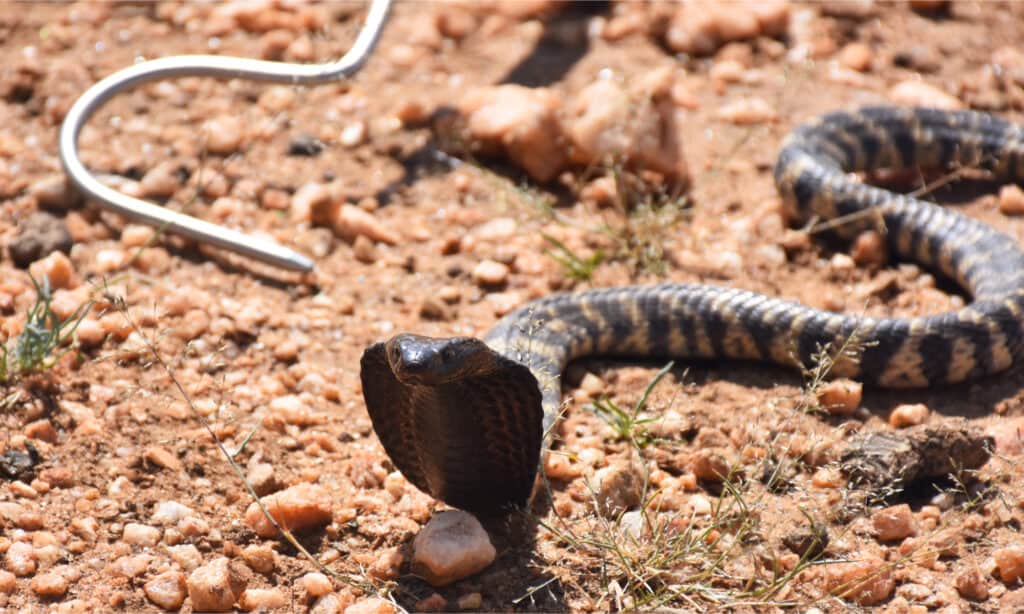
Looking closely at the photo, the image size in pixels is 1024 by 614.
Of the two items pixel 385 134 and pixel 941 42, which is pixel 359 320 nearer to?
pixel 385 134

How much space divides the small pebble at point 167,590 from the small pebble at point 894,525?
2.81 m

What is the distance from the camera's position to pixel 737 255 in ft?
23.9

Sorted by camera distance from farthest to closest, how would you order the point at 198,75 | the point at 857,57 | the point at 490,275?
1. the point at 857,57
2. the point at 198,75
3. the point at 490,275

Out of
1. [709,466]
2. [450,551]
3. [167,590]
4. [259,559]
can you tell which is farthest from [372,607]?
[709,466]

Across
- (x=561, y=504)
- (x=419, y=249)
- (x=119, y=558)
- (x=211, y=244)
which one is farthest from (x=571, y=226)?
(x=119, y=558)

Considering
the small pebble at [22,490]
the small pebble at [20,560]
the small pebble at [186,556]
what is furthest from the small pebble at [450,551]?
the small pebble at [22,490]

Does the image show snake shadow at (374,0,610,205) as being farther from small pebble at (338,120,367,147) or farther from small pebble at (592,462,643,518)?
small pebble at (592,462,643,518)

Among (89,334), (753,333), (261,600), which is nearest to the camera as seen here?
(261,600)

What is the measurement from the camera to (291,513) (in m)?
5.04

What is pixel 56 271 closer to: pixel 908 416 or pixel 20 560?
pixel 20 560

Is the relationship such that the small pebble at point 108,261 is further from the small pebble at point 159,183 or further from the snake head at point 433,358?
the snake head at point 433,358

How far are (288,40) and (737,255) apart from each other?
12.8 ft

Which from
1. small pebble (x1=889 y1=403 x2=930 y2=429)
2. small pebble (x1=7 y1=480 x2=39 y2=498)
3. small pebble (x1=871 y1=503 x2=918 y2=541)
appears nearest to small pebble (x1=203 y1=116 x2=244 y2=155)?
small pebble (x1=7 y1=480 x2=39 y2=498)

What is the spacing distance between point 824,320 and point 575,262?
150 cm
